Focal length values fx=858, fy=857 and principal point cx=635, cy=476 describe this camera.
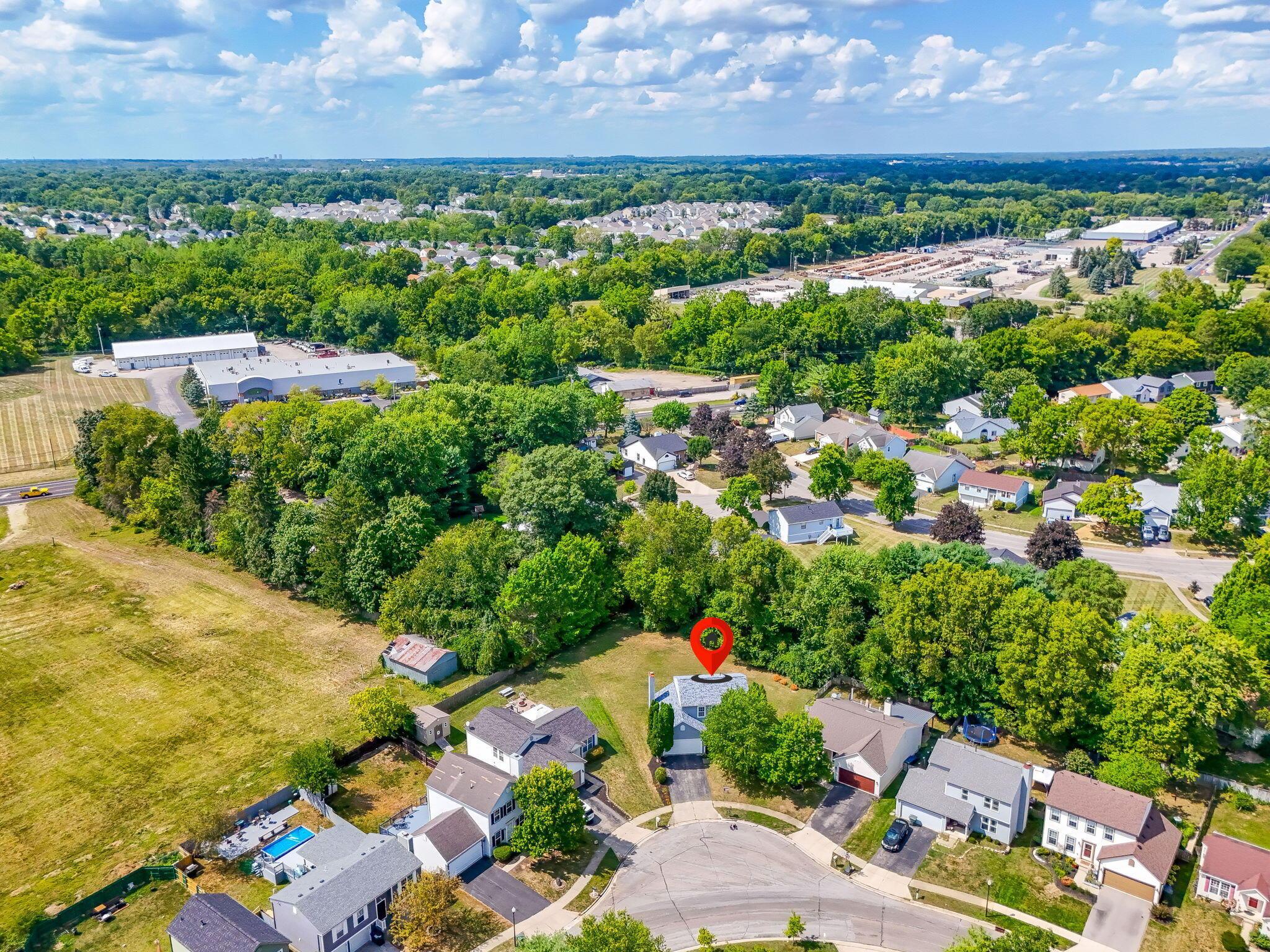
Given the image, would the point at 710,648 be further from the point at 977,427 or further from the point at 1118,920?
the point at 977,427

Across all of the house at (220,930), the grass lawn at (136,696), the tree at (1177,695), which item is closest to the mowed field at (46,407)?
the grass lawn at (136,696)

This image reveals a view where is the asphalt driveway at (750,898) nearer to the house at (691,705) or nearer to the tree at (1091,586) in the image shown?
the house at (691,705)

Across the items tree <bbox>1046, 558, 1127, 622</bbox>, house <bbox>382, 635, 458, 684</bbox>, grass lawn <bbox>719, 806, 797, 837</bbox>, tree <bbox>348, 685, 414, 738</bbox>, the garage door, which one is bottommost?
grass lawn <bbox>719, 806, 797, 837</bbox>

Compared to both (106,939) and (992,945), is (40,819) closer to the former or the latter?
(106,939)

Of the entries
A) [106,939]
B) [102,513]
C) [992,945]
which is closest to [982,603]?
[992,945]

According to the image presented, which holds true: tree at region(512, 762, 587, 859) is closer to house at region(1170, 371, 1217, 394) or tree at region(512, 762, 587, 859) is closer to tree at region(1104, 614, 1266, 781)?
tree at region(1104, 614, 1266, 781)

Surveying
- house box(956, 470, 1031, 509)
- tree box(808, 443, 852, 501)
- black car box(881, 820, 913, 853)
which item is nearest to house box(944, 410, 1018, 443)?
house box(956, 470, 1031, 509)
